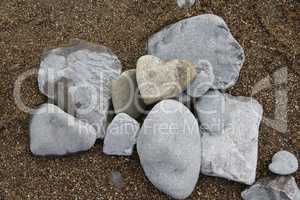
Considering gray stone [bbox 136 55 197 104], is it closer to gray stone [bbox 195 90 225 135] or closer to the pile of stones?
the pile of stones

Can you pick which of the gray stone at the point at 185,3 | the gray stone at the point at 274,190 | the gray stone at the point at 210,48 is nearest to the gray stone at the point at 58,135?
the gray stone at the point at 210,48

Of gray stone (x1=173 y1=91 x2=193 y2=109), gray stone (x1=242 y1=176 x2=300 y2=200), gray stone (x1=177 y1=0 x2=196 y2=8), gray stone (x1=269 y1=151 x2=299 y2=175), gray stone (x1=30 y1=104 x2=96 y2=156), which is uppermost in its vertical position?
gray stone (x1=177 y1=0 x2=196 y2=8)

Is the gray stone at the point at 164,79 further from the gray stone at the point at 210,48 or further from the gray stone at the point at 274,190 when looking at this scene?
the gray stone at the point at 274,190

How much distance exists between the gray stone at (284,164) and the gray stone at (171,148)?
0.31m

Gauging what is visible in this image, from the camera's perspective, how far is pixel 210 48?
214 centimetres

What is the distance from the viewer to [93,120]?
6.80 feet

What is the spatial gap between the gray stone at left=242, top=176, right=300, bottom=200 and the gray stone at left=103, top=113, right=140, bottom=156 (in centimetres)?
50

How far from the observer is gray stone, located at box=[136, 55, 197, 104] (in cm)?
203

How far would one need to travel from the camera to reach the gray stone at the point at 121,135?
79.6 inches

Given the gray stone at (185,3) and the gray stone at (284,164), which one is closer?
the gray stone at (284,164)

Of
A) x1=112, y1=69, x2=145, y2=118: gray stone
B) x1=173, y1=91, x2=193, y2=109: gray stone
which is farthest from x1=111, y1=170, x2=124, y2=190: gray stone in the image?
x1=173, y1=91, x2=193, y2=109: gray stone

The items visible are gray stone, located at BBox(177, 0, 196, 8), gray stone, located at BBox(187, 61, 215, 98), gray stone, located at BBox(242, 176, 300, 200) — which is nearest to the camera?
gray stone, located at BBox(242, 176, 300, 200)

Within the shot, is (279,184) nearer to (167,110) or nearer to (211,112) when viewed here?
(211,112)

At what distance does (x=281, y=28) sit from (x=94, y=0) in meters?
0.91
